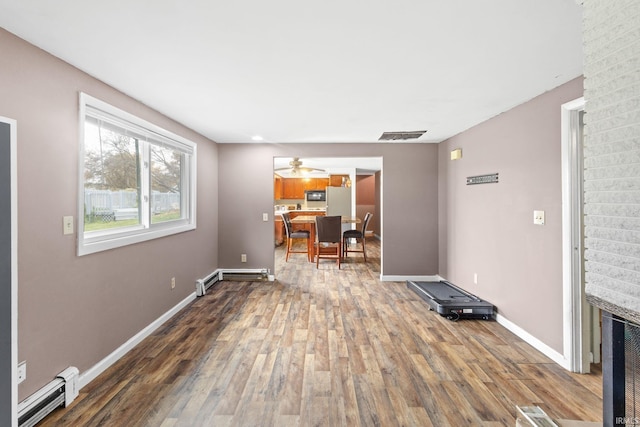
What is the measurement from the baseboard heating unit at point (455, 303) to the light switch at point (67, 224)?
3.30 m

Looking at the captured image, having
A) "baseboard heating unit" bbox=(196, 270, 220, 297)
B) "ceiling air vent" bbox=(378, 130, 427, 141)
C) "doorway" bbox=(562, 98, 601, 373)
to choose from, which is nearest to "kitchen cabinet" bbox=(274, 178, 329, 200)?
"baseboard heating unit" bbox=(196, 270, 220, 297)

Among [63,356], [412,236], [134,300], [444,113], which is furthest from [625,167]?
[412,236]

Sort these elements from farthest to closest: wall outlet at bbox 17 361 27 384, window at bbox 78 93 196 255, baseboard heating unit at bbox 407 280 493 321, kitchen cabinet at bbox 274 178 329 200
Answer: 1. kitchen cabinet at bbox 274 178 329 200
2. baseboard heating unit at bbox 407 280 493 321
3. window at bbox 78 93 196 255
4. wall outlet at bbox 17 361 27 384

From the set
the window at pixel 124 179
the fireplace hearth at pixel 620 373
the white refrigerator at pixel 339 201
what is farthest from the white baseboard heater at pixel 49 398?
the white refrigerator at pixel 339 201

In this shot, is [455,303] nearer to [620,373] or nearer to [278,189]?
[620,373]

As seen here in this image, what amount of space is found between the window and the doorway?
3.44 meters

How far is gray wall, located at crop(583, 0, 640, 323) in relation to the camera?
766 mm

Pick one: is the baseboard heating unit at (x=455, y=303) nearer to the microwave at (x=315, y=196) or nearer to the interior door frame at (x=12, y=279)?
the interior door frame at (x=12, y=279)

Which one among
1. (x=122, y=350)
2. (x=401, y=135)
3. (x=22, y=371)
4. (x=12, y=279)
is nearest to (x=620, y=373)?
(x=12, y=279)

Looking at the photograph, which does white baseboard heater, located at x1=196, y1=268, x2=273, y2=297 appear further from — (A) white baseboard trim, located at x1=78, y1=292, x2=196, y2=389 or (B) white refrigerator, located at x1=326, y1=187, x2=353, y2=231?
(B) white refrigerator, located at x1=326, y1=187, x2=353, y2=231

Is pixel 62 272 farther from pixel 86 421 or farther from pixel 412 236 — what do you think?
→ pixel 412 236

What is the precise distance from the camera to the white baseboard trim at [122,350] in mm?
2033

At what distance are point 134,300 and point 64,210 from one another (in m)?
1.02

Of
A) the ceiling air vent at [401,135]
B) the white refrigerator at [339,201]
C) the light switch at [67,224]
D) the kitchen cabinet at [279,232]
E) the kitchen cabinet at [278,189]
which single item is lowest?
the kitchen cabinet at [279,232]
